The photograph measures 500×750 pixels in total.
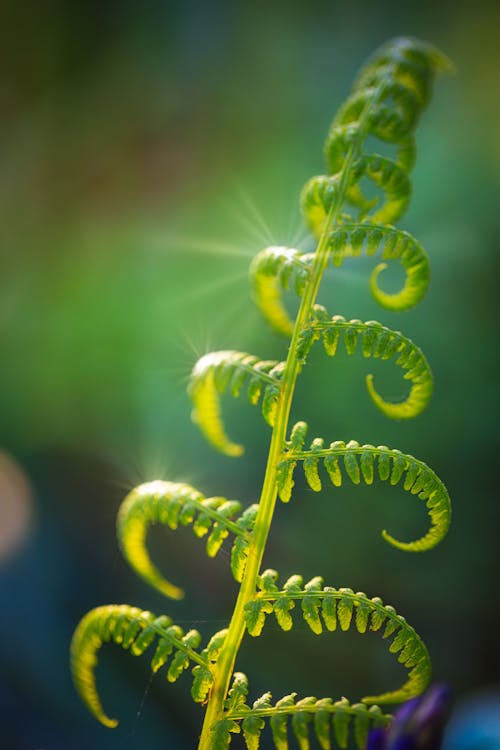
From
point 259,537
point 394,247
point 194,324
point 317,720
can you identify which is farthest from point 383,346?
point 194,324

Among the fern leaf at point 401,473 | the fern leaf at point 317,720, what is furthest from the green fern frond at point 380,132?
the fern leaf at point 317,720

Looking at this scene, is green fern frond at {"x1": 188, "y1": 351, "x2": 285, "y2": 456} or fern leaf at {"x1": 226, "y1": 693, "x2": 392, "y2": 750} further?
green fern frond at {"x1": 188, "y1": 351, "x2": 285, "y2": 456}

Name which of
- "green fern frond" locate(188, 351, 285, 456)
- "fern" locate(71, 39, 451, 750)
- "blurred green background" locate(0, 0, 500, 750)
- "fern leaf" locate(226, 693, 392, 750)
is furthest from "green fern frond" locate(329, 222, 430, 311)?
"blurred green background" locate(0, 0, 500, 750)

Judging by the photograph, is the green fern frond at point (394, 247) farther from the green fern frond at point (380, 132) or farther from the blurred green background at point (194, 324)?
the blurred green background at point (194, 324)

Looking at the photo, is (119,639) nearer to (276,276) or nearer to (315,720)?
(315,720)

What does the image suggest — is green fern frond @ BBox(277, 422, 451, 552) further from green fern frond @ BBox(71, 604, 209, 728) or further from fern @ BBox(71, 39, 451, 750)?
green fern frond @ BBox(71, 604, 209, 728)

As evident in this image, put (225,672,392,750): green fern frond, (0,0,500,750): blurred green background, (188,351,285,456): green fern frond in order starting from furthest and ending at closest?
(0,0,500,750): blurred green background
(188,351,285,456): green fern frond
(225,672,392,750): green fern frond

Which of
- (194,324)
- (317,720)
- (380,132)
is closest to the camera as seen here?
(317,720)

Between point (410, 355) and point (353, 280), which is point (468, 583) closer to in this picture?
point (353, 280)
